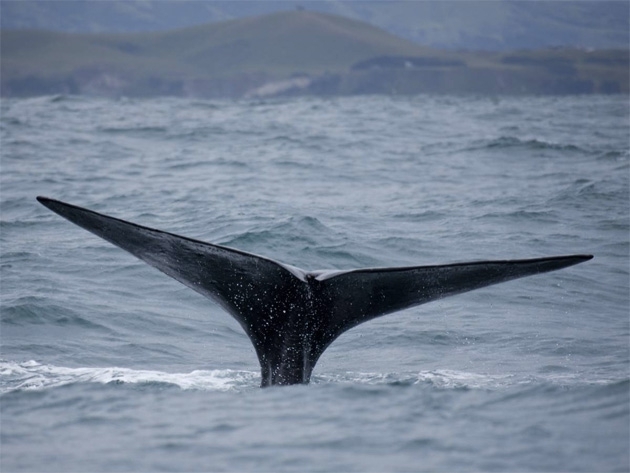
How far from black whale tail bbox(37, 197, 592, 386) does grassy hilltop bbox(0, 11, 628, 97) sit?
111912 millimetres

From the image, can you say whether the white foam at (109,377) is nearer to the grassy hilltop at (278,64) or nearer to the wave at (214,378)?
the wave at (214,378)

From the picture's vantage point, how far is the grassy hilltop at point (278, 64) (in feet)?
405

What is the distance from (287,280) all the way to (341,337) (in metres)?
3.93

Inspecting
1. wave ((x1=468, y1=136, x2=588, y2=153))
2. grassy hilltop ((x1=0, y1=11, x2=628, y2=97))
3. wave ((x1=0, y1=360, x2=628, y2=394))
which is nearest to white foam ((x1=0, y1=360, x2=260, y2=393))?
wave ((x1=0, y1=360, x2=628, y2=394))

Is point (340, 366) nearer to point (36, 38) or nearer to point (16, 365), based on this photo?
point (16, 365)

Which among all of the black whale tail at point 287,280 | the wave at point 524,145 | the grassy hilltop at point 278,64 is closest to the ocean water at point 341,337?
the wave at point 524,145

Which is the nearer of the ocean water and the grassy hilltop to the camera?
the ocean water

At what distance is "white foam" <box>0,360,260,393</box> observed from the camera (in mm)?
7324

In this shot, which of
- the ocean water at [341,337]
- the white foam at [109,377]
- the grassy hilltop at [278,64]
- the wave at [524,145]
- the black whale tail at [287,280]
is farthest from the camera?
the grassy hilltop at [278,64]

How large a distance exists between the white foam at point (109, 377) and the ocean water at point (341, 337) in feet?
0.12

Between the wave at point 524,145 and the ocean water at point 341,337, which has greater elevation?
the wave at point 524,145

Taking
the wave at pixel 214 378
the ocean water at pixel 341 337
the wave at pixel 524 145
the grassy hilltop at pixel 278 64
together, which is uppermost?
the grassy hilltop at pixel 278 64

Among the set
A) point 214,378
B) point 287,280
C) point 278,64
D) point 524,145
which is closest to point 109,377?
point 214,378

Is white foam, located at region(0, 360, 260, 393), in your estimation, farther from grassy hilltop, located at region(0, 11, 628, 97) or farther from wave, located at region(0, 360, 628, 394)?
grassy hilltop, located at region(0, 11, 628, 97)
